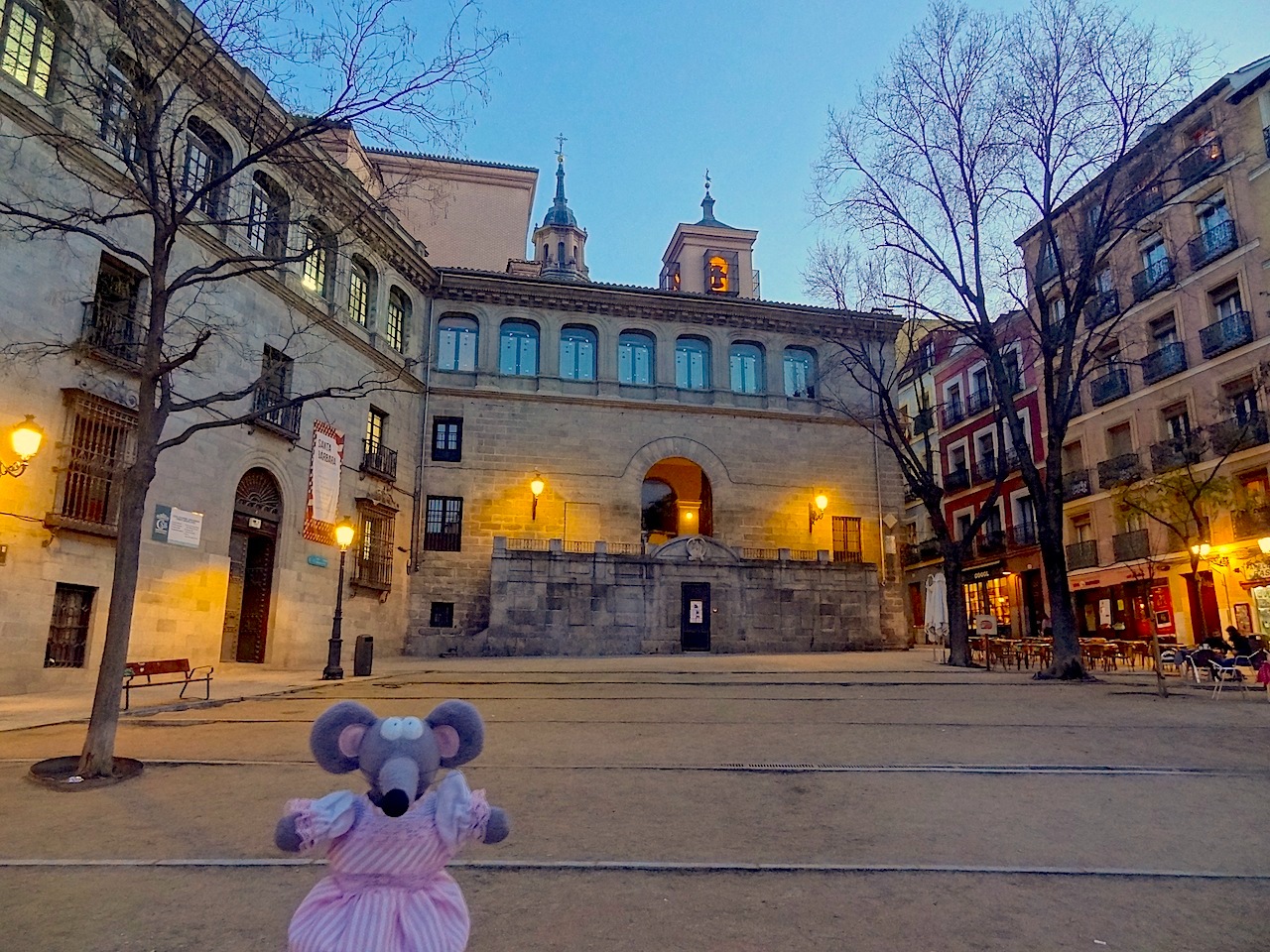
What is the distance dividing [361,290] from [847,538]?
1951cm

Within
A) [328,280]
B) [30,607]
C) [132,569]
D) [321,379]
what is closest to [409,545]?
[321,379]

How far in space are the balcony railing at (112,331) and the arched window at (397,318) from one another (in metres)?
10.7

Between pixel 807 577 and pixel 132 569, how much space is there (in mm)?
21390

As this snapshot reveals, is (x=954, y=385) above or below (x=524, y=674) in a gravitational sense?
above

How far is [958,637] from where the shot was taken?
61.5 ft

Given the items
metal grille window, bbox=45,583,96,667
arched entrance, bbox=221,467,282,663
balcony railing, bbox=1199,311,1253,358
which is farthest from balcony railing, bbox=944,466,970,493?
metal grille window, bbox=45,583,96,667

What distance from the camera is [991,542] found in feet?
107

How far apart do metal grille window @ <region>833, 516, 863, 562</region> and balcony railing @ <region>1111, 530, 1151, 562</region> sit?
330 inches

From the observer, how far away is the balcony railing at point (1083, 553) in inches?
1059

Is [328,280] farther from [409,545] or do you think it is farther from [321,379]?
[409,545]

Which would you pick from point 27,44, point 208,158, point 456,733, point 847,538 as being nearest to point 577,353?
point 847,538

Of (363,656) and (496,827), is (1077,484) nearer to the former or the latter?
(363,656)

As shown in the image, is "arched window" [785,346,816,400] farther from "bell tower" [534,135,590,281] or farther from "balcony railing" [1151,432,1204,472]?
"bell tower" [534,135,590,281]

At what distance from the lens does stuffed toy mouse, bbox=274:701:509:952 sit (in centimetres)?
197
